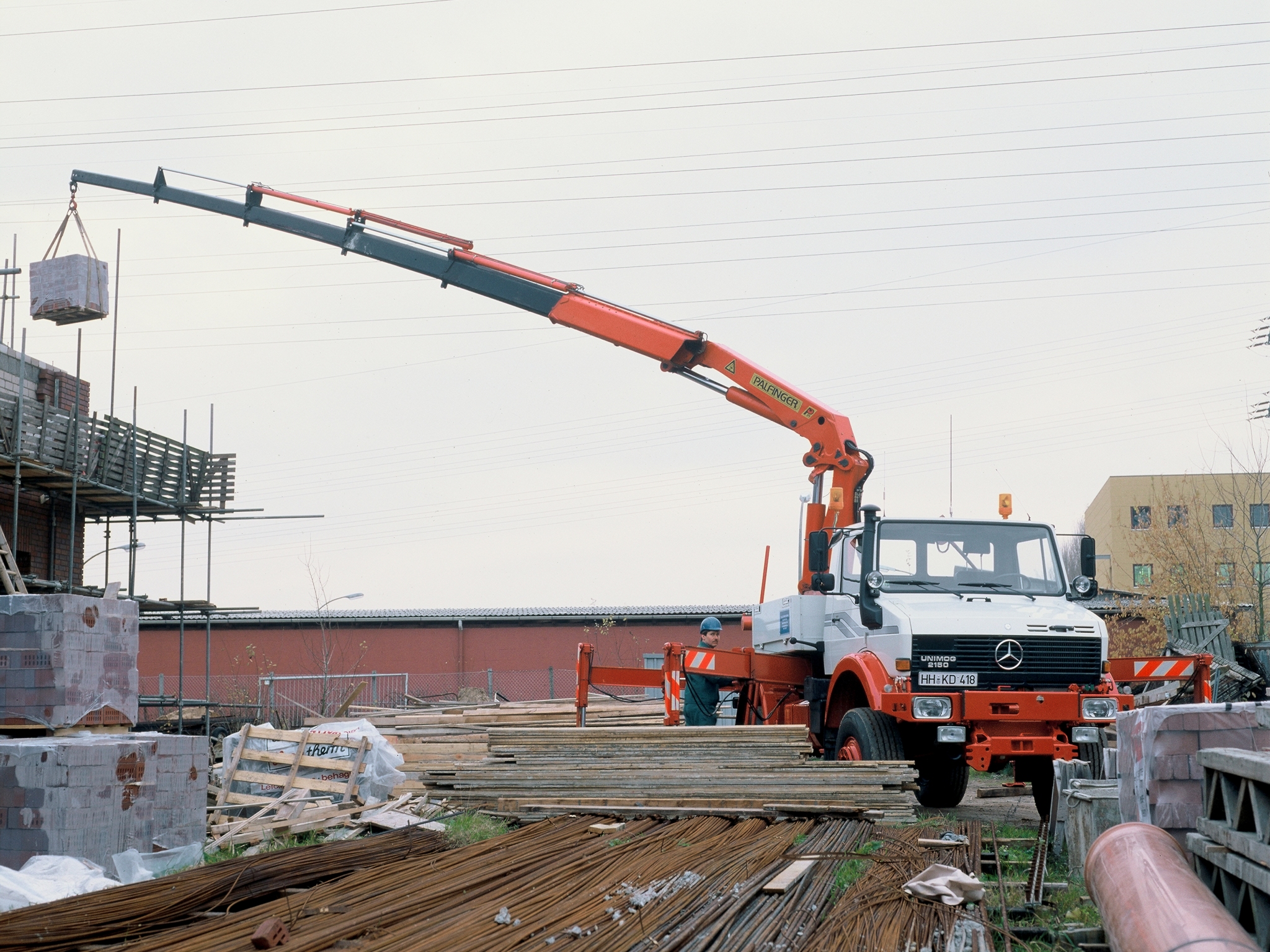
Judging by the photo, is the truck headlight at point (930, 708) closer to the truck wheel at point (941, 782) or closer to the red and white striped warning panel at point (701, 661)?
the truck wheel at point (941, 782)

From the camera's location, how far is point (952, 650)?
9656 mm

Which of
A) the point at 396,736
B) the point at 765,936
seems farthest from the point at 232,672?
the point at 765,936

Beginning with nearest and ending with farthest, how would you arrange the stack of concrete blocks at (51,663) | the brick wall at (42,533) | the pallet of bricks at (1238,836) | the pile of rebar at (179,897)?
the pallet of bricks at (1238,836) → the pile of rebar at (179,897) → the stack of concrete blocks at (51,663) → the brick wall at (42,533)

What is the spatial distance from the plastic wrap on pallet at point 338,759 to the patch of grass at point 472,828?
9.52 ft

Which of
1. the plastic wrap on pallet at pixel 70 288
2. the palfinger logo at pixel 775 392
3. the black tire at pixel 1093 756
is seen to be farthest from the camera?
the plastic wrap on pallet at pixel 70 288

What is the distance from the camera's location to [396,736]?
16.3 metres

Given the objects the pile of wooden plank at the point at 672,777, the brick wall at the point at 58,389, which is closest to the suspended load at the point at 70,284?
the brick wall at the point at 58,389

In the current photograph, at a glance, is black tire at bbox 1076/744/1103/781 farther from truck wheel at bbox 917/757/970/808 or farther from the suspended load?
the suspended load

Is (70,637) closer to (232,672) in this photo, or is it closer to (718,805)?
(718,805)

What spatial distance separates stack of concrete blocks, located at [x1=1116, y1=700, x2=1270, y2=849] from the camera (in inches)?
245

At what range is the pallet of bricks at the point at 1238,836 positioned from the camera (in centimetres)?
494

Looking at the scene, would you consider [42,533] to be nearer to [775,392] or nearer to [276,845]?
[276,845]

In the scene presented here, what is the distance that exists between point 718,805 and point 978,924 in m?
3.48

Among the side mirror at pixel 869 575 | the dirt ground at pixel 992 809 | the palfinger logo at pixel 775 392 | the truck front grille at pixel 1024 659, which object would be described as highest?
the palfinger logo at pixel 775 392
